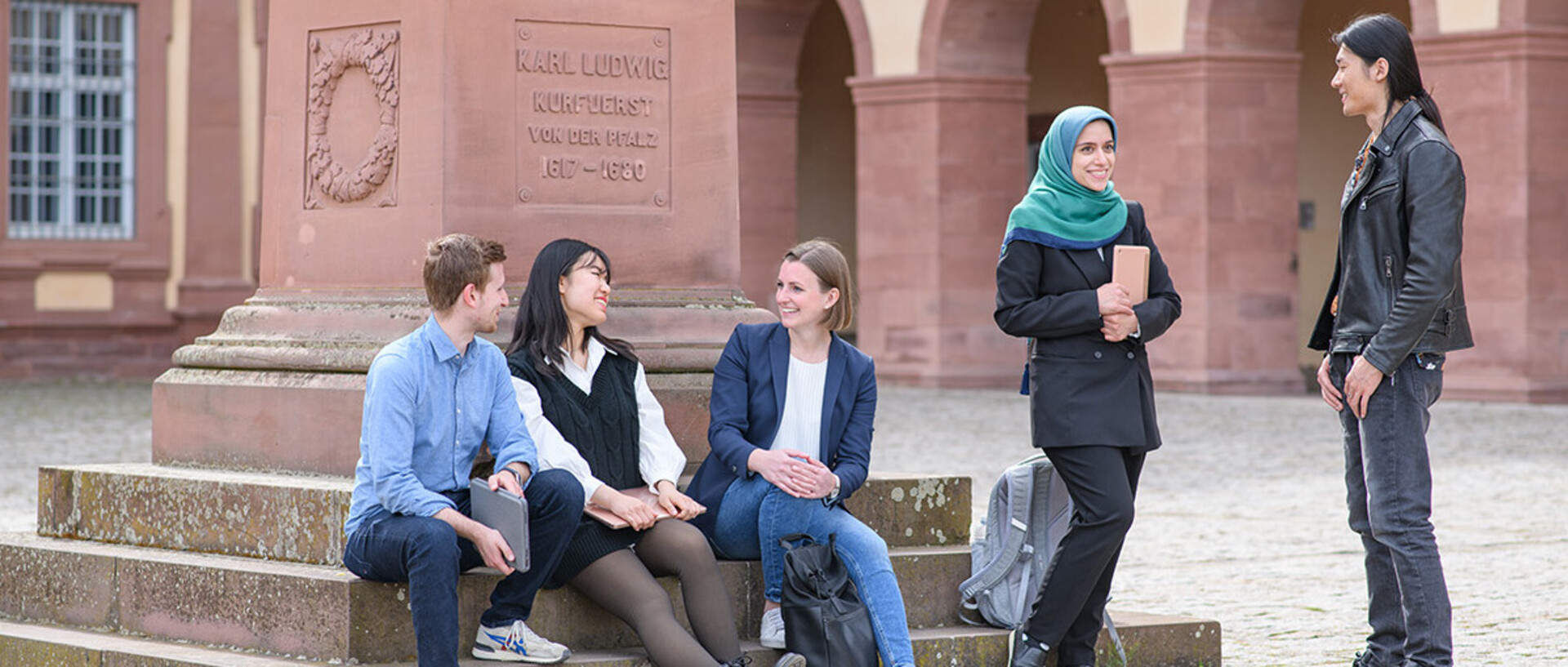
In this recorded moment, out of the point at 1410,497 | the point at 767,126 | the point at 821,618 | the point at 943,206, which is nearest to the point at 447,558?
the point at 821,618

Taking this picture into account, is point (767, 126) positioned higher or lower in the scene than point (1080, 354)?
higher

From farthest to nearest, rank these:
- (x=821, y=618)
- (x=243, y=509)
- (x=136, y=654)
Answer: (x=243, y=509)
(x=136, y=654)
(x=821, y=618)

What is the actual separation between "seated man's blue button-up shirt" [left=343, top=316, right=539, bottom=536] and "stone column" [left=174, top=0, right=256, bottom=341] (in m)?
18.6

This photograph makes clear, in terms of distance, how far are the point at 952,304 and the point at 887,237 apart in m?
0.91

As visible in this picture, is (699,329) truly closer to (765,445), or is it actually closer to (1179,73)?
(765,445)

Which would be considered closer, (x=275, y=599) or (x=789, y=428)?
(x=275, y=599)

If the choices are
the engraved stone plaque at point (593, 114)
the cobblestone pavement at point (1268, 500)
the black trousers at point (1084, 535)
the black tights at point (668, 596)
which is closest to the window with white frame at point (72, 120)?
the cobblestone pavement at point (1268, 500)

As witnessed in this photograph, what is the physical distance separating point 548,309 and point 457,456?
455 mm

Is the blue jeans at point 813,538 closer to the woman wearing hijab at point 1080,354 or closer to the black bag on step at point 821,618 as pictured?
the black bag on step at point 821,618

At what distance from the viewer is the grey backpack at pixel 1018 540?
232 inches

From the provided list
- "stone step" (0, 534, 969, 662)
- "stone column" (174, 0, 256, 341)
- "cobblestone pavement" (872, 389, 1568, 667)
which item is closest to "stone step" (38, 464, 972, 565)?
"stone step" (0, 534, 969, 662)

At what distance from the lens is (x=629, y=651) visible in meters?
5.63

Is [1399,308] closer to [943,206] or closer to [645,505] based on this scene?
[645,505]

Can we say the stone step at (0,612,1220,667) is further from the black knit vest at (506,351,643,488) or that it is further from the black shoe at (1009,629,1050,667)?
the black knit vest at (506,351,643,488)
